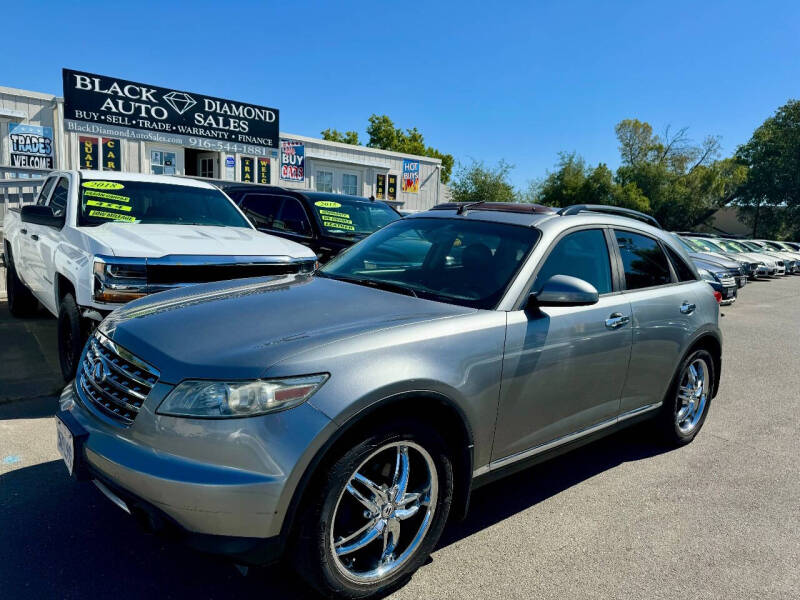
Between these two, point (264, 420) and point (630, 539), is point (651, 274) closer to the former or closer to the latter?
point (630, 539)

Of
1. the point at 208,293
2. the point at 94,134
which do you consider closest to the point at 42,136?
the point at 94,134

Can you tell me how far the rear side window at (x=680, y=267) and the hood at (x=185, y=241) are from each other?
3093 millimetres

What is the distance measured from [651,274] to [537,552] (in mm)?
2068

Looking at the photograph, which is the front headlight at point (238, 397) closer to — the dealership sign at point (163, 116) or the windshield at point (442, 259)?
the windshield at point (442, 259)

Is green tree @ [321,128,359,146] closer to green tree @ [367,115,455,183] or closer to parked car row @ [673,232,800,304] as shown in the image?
green tree @ [367,115,455,183]

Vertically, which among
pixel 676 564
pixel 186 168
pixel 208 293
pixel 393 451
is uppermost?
pixel 186 168

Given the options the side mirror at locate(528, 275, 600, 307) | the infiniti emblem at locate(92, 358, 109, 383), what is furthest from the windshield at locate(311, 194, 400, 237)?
the infiniti emblem at locate(92, 358, 109, 383)

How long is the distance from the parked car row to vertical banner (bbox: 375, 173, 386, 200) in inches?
490

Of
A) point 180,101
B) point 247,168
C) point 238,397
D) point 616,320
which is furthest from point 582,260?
point 247,168

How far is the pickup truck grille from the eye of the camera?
2.29 meters

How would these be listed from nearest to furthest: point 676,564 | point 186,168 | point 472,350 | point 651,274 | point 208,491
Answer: point 208,491 → point 472,350 → point 676,564 → point 651,274 → point 186,168

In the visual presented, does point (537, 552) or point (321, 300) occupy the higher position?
point (321, 300)

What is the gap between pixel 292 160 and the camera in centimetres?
2225

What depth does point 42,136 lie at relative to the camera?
16391mm
